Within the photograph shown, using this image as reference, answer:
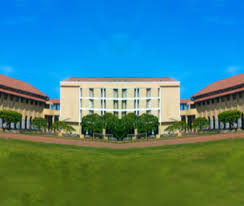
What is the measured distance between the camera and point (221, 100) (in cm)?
6900

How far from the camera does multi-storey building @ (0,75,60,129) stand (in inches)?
2559

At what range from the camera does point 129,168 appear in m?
13.4

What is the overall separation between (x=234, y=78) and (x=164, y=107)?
18.1 metres

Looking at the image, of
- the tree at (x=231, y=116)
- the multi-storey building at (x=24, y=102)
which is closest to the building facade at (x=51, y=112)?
the multi-storey building at (x=24, y=102)

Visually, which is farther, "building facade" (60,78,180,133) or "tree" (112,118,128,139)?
"building facade" (60,78,180,133)

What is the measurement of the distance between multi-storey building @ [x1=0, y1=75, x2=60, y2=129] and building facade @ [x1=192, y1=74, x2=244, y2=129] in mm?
38253

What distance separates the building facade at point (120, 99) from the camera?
76.2 meters

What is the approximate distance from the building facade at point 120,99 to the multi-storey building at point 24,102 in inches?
284

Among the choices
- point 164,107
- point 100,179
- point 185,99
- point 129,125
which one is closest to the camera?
point 100,179

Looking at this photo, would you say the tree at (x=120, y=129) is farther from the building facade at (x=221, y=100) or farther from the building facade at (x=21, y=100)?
the building facade at (x=21, y=100)

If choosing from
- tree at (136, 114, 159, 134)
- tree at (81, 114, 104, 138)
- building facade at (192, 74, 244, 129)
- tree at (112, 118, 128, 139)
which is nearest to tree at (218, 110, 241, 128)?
building facade at (192, 74, 244, 129)

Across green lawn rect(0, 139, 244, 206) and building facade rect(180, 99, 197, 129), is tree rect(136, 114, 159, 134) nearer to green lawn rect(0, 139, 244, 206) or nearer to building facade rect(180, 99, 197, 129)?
building facade rect(180, 99, 197, 129)

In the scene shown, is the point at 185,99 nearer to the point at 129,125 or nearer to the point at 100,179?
the point at 129,125

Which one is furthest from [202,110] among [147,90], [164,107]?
[147,90]
